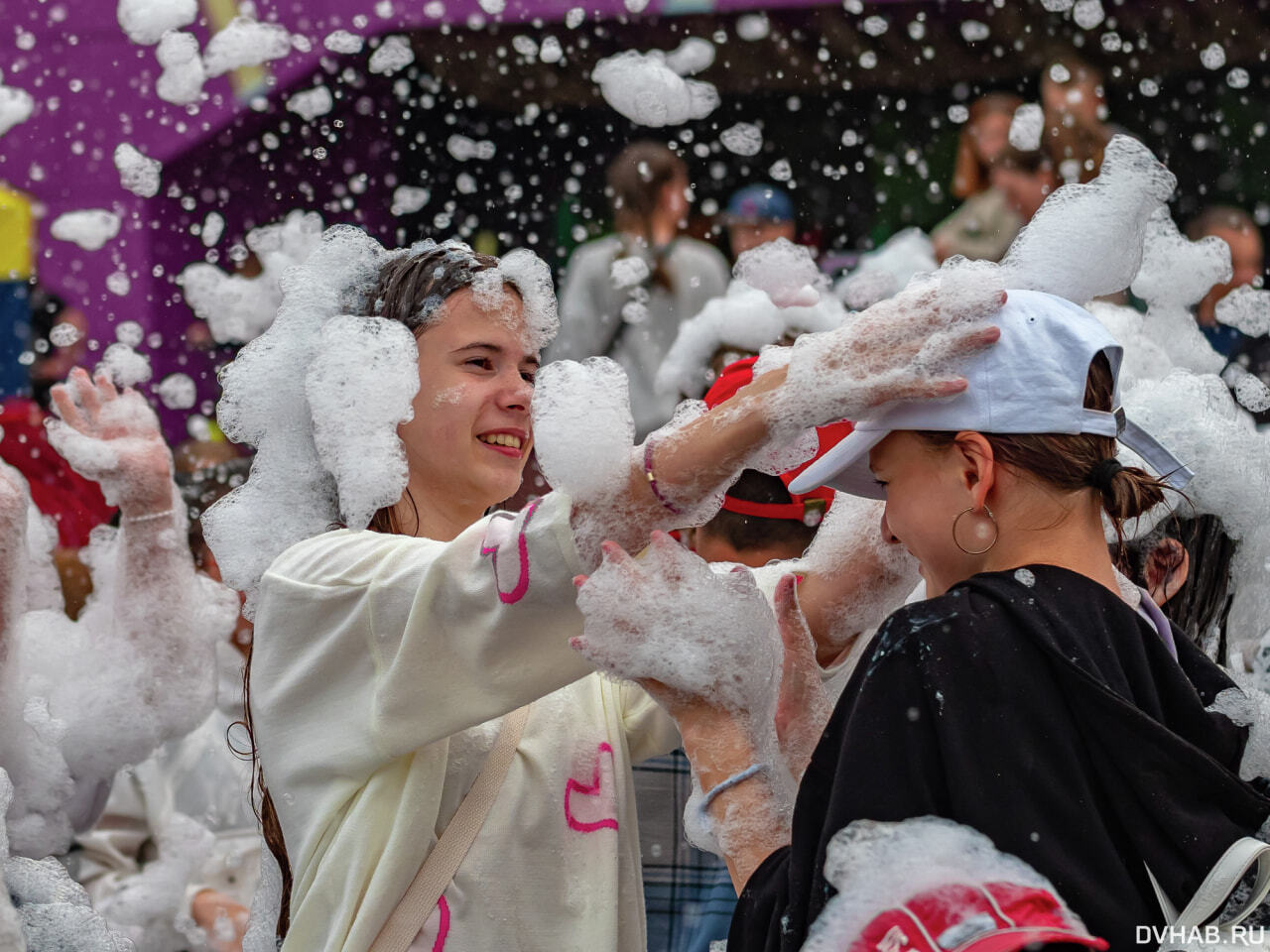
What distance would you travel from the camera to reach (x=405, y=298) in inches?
87.5

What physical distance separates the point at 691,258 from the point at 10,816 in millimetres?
2778

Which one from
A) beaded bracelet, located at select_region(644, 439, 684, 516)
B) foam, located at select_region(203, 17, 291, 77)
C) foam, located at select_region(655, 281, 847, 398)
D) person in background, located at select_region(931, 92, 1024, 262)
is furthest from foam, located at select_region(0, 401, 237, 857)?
person in background, located at select_region(931, 92, 1024, 262)

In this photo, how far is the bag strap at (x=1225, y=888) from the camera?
129cm

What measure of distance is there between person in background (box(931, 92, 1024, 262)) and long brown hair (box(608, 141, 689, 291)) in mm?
917

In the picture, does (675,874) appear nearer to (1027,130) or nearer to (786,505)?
(786,505)

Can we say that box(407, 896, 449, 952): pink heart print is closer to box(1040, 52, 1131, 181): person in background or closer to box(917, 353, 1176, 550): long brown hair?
box(917, 353, 1176, 550): long brown hair

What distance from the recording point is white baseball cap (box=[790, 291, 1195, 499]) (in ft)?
4.88

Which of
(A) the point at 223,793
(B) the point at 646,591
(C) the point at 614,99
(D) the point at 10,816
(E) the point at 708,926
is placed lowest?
(A) the point at 223,793

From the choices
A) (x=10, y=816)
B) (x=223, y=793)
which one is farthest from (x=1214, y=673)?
(x=223, y=793)

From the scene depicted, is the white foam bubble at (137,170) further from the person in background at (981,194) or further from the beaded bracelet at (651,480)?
the beaded bracelet at (651,480)

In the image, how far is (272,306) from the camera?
367cm

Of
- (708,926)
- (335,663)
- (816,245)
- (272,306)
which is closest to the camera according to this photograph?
(335,663)

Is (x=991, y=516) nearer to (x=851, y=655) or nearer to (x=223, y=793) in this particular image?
(x=851, y=655)

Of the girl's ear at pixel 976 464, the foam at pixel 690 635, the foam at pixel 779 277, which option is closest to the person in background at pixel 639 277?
the foam at pixel 779 277
